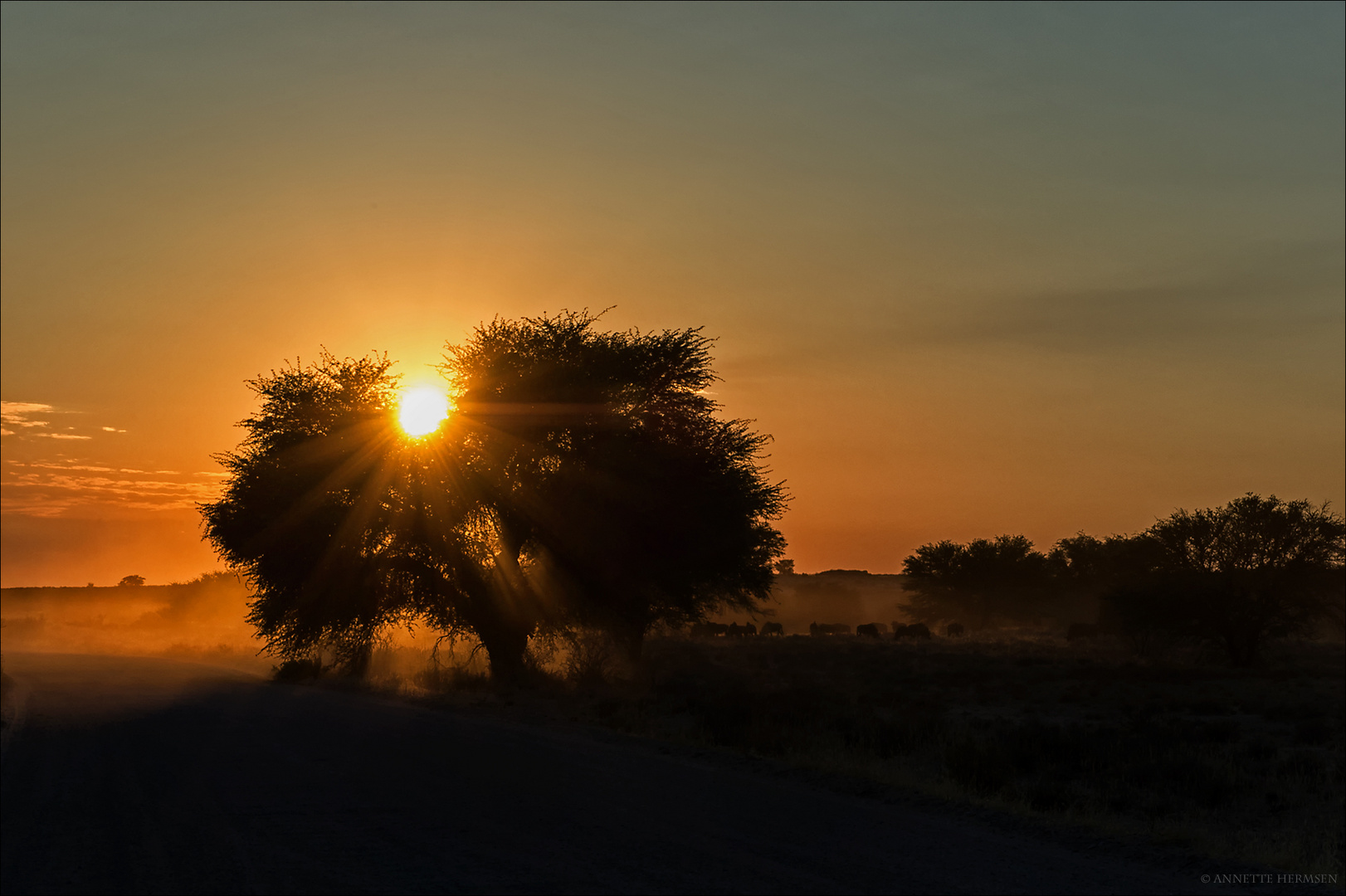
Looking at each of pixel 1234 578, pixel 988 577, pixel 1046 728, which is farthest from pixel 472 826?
pixel 988 577

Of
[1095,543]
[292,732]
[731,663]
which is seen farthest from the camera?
[1095,543]

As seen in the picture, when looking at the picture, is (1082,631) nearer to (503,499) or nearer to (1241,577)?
(1241,577)

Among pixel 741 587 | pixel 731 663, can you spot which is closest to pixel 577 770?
pixel 741 587

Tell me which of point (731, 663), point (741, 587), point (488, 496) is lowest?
point (731, 663)

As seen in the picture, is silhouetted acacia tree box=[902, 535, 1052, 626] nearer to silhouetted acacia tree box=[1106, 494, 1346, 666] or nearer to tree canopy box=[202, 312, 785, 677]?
silhouetted acacia tree box=[1106, 494, 1346, 666]

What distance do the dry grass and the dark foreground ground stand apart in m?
2.02

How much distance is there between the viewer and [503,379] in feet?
100

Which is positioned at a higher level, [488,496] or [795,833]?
[488,496]

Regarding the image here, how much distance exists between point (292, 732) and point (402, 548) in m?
10.1

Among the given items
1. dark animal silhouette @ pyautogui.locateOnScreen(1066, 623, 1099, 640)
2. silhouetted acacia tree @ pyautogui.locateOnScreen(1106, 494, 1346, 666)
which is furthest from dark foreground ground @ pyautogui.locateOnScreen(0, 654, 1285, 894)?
dark animal silhouette @ pyautogui.locateOnScreen(1066, 623, 1099, 640)

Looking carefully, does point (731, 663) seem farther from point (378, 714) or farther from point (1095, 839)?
point (1095, 839)

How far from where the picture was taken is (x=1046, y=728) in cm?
2302

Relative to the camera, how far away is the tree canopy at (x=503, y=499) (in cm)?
2911

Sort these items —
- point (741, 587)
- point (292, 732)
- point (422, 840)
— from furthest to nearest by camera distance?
point (741, 587)
point (292, 732)
point (422, 840)
